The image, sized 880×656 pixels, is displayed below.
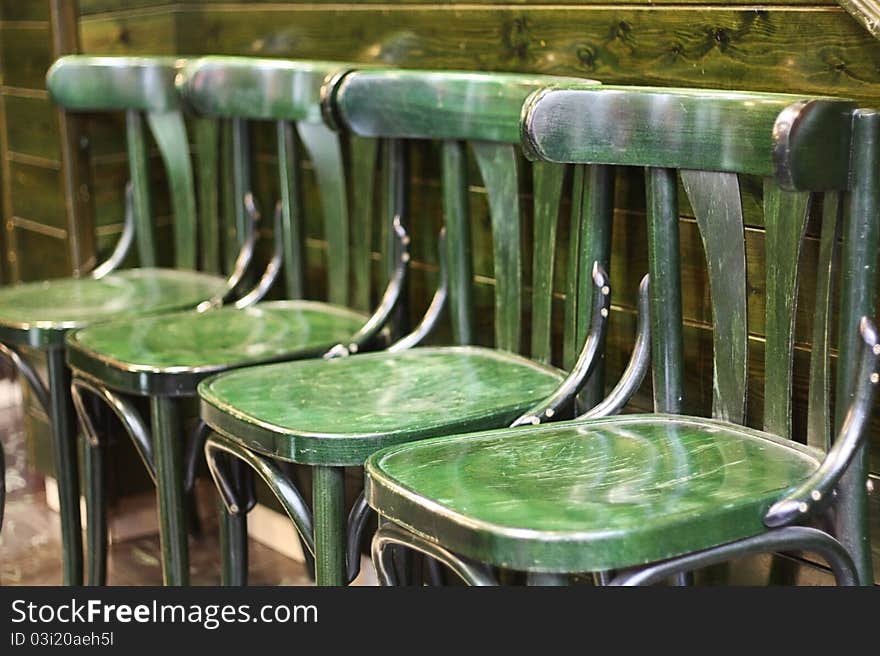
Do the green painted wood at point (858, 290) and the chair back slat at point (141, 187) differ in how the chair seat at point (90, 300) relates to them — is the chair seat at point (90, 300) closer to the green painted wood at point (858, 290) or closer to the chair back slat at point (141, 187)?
the chair back slat at point (141, 187)

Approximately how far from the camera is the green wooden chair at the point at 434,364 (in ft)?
5.41

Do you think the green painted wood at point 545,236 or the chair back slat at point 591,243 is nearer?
the chair back slat at point 591,243

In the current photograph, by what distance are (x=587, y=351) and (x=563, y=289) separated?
0.31 m

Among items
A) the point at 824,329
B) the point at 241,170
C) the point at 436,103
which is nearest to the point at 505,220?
the point at 436,103

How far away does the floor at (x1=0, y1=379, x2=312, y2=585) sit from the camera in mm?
2580

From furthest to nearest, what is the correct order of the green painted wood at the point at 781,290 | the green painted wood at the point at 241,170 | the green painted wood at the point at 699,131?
the green painted wood at the point at 241,170 → the green painted wood at the point at 781,290 → the green painted wood at the point at 699,131

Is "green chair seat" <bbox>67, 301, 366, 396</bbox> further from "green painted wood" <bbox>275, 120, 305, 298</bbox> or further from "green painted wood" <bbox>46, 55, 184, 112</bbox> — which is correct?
"green painted wood" <bbox>46, 55, 184, 112</bbox>

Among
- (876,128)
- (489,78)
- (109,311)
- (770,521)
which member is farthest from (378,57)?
(770,521)

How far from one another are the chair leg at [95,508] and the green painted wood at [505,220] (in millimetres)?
744

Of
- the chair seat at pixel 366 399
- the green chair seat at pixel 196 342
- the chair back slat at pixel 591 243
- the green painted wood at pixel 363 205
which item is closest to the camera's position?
the chair seat at pixel 366 399

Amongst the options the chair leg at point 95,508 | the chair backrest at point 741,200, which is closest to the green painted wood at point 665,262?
the chair backrest at point 741,200

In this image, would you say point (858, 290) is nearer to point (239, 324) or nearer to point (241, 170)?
point (239, 324)

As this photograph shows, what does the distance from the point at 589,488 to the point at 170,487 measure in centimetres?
84

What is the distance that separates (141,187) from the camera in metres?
2.54
